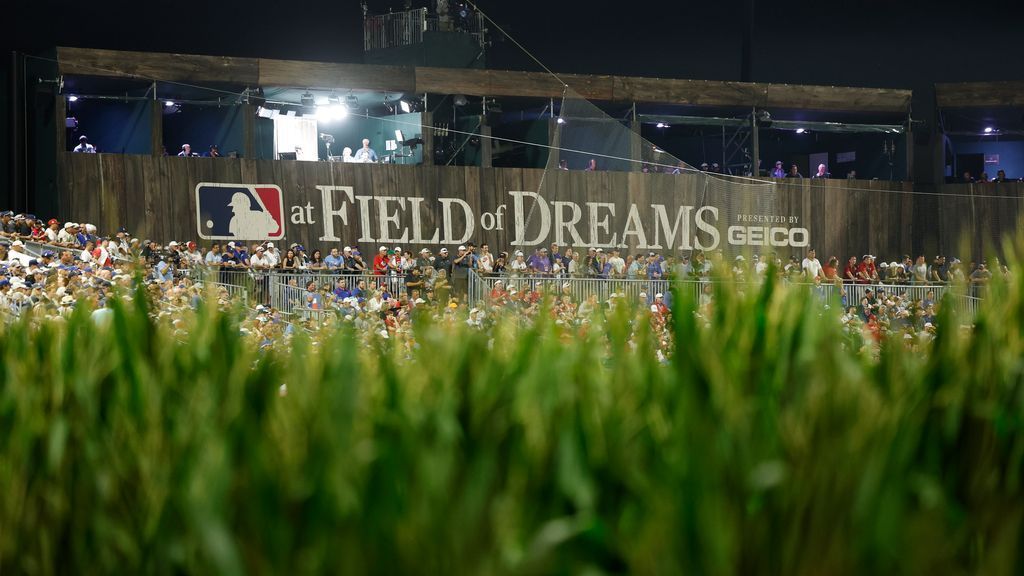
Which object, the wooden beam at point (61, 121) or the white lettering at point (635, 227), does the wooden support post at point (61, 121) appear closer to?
the wooden beam at point (61, 121)

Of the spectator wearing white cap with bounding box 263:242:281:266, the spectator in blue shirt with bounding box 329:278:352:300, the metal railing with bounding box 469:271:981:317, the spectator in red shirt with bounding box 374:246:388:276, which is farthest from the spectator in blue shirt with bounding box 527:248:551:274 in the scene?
the spectator wearing white cap with bounding box 263:242:281:266

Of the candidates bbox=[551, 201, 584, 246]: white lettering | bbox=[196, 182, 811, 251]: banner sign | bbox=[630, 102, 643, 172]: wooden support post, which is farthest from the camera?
bbox=[196, 182, 811, 251]: banner sign

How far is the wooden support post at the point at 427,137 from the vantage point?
3269cm

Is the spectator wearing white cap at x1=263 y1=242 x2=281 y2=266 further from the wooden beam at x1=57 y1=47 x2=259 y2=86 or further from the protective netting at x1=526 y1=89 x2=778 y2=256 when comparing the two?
the protective netting at x1=526 y1=89 x2=778 y2=256

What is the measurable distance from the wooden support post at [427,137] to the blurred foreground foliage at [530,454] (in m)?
29.2

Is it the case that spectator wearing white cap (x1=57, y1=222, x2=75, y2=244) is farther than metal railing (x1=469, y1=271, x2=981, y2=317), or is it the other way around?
spectator wearing white cap (x1=57, y1=222, x2=75, y2=244)

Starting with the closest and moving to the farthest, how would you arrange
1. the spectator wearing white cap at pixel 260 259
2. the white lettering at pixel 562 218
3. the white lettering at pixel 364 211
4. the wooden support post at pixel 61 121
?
the white lettering at pixel 562 218 < the spectator wearing white cap at pixel 260 259 < the wooden support post at pixel 61 121 < the white lettering at pixel 364 211

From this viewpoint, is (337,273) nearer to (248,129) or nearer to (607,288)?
(607,288)

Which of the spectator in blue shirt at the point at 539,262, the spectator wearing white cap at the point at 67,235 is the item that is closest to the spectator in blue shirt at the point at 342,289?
the spectator in blue shirt at the point at 539,262

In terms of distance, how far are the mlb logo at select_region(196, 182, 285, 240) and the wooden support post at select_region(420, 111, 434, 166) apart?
432 centimetres

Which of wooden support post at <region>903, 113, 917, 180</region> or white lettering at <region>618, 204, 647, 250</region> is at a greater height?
wooden support post at <region>903, 113, 917, 180</region>

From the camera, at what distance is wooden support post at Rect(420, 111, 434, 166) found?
107 ft

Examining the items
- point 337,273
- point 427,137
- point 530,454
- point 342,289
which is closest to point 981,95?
point 427,137

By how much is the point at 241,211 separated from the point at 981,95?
22476 millimetres
